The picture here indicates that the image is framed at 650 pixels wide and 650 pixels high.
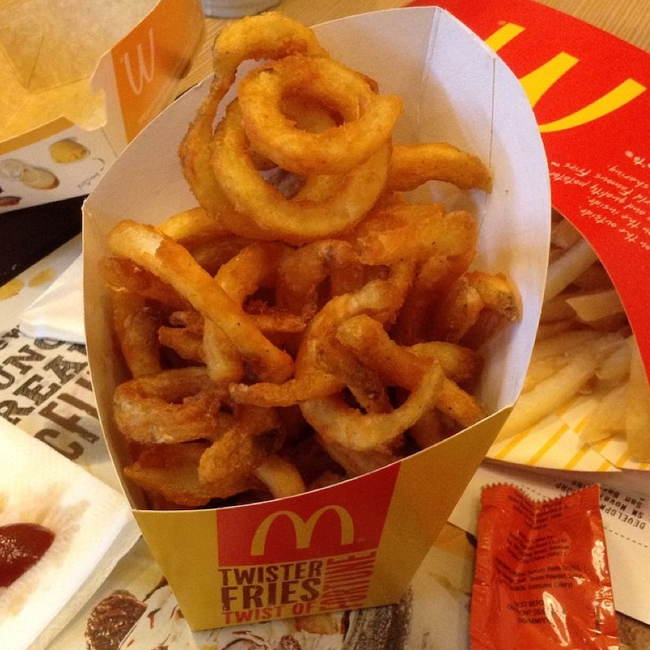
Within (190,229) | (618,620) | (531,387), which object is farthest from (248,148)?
(618,620)

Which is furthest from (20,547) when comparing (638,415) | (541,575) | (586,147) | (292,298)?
(586,147)

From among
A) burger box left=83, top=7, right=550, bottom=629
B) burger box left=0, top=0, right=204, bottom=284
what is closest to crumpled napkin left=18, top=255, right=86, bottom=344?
burger box left=0, top=0, right=204, bottom=284

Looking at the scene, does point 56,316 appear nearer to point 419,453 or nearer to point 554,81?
point 419,453

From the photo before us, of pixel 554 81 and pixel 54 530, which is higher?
pixel 554 81

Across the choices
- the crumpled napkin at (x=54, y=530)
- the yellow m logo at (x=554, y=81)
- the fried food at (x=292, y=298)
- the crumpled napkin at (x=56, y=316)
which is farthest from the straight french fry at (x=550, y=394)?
the crumpled napkin at (x=56, y=316)

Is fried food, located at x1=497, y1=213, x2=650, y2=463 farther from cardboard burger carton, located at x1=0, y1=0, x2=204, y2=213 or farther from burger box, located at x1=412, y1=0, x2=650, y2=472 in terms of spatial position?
cardboard burger carton, located at x1=0, y1=0, x2=204, y2=213

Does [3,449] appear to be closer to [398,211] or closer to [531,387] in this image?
[398,211]
